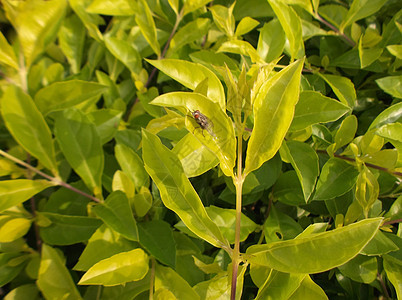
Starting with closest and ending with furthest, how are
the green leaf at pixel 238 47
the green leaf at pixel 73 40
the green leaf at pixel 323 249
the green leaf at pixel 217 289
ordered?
1. the green leaf at pixel 323 249
2. the green leaf at pixel 217 289
3. the green leaf at pixel 238 47
4. the green leaf at pixel 73 40

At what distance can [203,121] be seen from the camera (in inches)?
27.1

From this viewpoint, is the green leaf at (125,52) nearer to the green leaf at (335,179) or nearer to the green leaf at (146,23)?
the green leaf at (146,23)

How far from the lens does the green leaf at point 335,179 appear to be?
0.93 m

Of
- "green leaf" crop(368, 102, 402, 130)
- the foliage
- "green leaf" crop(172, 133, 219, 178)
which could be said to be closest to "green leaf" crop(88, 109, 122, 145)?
the foliage

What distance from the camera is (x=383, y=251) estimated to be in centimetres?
87

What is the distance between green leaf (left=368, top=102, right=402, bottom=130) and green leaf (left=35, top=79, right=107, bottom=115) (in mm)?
858

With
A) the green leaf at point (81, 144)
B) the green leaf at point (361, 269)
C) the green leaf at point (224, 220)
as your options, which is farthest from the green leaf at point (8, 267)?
the green leaf at point (361, 269)

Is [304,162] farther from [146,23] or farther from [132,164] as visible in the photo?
[146,23]

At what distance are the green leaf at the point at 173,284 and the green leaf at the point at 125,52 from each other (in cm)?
75

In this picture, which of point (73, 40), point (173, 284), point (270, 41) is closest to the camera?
point (173, 284)

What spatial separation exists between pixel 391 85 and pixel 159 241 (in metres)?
0.89

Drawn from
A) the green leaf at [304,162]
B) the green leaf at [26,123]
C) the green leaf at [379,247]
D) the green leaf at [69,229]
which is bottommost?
the green leaf at [379,247]

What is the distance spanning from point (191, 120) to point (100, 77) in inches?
27.7

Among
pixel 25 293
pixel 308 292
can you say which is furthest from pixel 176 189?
pixel 25 293
